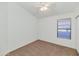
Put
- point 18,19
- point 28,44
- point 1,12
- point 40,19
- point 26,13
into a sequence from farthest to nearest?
point 40,19, point 28,44, point 26,13, point 18,19, point 1,12

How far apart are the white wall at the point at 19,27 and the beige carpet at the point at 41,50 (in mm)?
175

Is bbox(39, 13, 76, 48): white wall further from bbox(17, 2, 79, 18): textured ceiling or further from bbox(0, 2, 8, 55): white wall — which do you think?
bbox(0, 2, 8, 55): white wall

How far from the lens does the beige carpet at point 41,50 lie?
256 cm

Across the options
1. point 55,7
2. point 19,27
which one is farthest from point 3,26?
point 55,7

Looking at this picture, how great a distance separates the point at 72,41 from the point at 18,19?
1.82m

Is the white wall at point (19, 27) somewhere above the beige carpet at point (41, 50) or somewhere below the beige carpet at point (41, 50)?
above

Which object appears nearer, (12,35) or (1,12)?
(1,12)

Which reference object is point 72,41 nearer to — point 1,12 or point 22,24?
point 22,24

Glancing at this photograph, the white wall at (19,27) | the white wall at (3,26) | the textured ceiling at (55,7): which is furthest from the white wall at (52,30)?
the white wall at (3,26)

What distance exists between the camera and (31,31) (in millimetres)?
3162

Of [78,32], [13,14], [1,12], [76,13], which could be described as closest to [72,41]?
[78,32]

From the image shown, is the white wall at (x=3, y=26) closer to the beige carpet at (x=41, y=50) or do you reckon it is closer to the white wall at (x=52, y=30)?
the beige carpet at (x=41, y=50)

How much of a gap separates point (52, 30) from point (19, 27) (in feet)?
4.49

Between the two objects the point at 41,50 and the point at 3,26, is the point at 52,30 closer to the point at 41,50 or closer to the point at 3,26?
the point at 41,50
